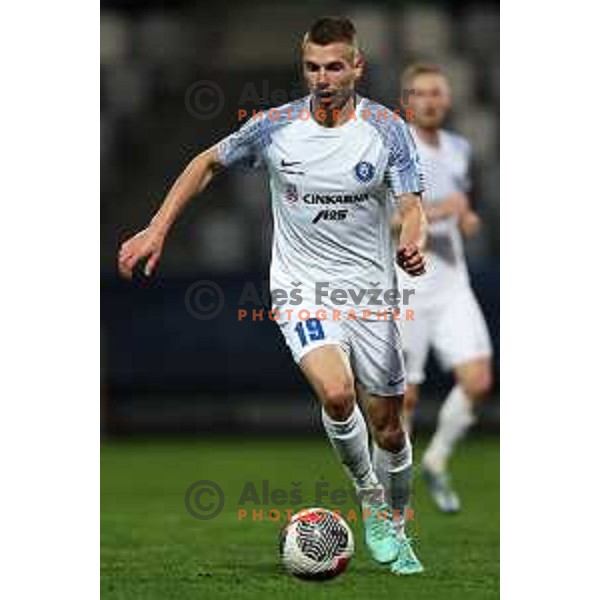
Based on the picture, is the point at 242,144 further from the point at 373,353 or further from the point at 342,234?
the point at 373,353

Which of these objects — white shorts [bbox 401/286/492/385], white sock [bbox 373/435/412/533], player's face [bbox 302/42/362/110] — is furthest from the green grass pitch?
player's face [bbox 302/42/362/110]

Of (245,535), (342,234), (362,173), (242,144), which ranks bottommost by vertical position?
(245,535)

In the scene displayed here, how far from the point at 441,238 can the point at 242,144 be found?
15.2 feet

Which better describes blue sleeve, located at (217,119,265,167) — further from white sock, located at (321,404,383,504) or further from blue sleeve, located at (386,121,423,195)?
white sock, located at (321,404,383,504)

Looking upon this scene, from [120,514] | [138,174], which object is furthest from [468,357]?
[138,174]

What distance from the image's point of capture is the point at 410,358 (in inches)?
562

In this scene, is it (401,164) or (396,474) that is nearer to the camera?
(401,164)

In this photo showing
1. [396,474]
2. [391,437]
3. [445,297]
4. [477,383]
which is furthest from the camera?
[445,297]

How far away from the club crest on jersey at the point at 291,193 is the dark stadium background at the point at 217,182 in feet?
32.7

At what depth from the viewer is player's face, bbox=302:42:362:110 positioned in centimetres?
950

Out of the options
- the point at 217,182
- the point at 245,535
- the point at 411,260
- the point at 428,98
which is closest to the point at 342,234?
the point at 411,260

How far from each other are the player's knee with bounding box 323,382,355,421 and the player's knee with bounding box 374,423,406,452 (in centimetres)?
45

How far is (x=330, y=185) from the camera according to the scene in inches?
387

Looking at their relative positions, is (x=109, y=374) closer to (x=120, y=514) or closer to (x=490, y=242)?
(x=490, y=242)
